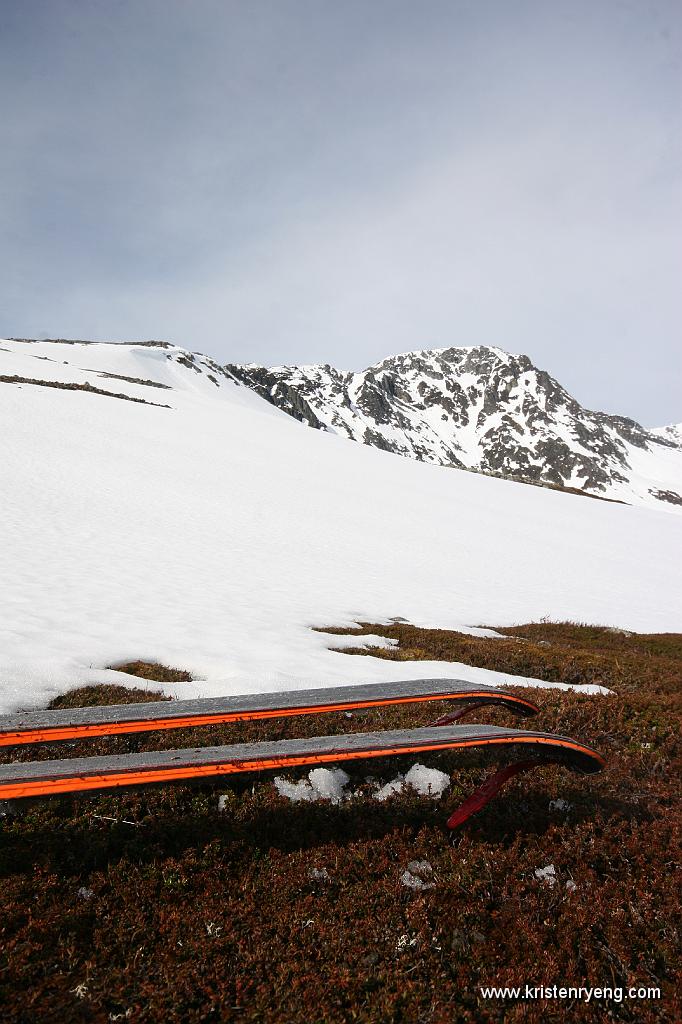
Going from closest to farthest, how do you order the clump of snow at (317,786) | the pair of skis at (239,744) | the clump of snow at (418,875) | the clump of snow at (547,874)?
the pair of skis at (239,744) < the clump of snow at (418,875) < the clump of snow at (547,874) < the clump of snow at (317,786)

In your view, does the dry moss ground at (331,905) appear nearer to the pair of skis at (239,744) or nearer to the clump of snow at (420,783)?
the clump of snow at (420,783)

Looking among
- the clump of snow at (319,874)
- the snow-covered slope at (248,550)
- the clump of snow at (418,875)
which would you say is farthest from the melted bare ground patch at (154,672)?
the clump of snow at (418,875)

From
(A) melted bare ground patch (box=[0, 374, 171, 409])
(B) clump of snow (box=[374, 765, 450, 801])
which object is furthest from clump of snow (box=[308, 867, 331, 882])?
(A) melted bare ground patch (box=[0, 374, 171, 409])

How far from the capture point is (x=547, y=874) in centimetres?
442

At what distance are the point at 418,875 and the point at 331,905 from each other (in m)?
0.85

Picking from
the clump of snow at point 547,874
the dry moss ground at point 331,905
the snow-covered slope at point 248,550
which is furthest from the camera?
the snow-covered slope at point 248,550

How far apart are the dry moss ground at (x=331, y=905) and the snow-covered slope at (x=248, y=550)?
10.4 feet

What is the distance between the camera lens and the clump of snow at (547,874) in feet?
A: 14.2

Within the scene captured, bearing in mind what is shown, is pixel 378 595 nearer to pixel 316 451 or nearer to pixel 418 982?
pixel 418 982

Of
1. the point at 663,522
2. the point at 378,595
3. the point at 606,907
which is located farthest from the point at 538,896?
the point at 663,522

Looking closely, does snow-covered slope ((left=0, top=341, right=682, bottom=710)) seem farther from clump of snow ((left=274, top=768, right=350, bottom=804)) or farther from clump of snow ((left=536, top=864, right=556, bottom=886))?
clump of snow ((left=536, top=864, right=556, bottom=886))

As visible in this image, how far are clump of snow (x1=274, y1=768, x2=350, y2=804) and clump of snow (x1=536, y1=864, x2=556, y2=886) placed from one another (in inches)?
77.0

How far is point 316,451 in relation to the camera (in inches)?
2370

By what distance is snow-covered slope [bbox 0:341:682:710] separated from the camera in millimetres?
10188
